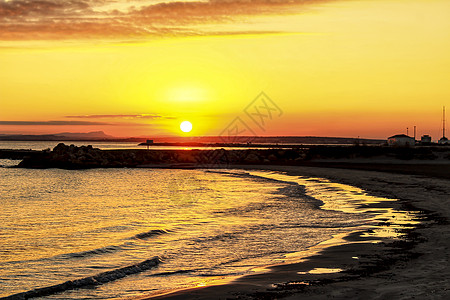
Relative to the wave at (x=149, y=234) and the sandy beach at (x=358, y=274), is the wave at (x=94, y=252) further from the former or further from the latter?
the sandy beach at (x=358, y=274)

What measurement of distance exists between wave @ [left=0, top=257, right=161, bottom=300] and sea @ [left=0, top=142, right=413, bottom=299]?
0.15 ft

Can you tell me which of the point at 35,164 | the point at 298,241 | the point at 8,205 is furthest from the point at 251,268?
the point at 35,164

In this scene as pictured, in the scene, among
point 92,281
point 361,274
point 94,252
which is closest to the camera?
point 361,274

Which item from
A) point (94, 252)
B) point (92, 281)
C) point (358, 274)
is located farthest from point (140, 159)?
point (358, 274)

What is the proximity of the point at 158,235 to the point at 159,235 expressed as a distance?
0.03m

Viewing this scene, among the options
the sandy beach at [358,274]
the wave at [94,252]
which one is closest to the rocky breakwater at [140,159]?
the wave at [94,252]

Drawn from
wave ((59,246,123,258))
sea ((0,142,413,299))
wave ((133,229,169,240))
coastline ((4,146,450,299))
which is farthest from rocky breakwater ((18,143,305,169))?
coastline ((4,146,450,299))

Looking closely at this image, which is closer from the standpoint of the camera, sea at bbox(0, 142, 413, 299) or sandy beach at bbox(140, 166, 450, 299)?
sandy beach at bbox(140, 166, 450, 299)

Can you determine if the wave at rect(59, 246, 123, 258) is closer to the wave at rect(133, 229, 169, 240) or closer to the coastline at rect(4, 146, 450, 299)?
the wave at rect(133, 229, 169, 240)

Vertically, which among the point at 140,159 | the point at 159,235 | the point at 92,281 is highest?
the point at 140,159

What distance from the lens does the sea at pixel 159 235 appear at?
10692mm

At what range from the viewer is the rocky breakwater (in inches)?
2817

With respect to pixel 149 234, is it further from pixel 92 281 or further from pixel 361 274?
pixel 361 274

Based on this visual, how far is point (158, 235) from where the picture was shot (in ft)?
53.6
